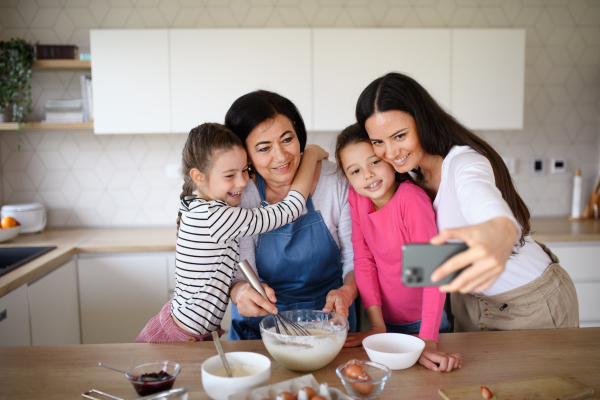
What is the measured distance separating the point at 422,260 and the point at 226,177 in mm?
864

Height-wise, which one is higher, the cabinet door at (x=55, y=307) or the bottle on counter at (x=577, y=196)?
the bottle on counter at (x=577, y=196)

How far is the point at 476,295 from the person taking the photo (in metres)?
1.39

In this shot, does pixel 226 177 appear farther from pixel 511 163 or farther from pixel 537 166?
pixel 537 166

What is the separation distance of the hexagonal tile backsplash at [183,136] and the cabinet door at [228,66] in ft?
1.24

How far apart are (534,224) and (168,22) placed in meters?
2.65

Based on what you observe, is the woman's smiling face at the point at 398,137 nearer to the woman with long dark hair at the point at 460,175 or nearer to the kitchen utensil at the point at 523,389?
the woman with long dark hair at the point at 460,175

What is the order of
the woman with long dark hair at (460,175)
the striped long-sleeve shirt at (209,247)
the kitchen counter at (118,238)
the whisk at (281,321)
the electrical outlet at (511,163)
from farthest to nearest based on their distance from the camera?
the electrical outlet at (511,163) < the kitchen counter at (118,238) < the striped long-sleeve shirt at (209,247) < the woman with long dark hair at (460,175) < the whisk at (281,321)

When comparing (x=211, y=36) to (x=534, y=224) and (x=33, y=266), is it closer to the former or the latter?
(x=33, y=266)

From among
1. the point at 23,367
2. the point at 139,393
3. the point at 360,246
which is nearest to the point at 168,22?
the point at 360,246

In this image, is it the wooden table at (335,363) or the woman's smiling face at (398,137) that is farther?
the woman's smiling face at (398,137)

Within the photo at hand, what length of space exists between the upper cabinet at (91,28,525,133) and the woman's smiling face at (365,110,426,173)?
4.21 feet

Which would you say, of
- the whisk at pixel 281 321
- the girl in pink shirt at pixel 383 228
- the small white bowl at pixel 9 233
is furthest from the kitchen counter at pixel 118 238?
the whisk at pixel 281 321

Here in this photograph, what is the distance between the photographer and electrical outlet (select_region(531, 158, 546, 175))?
2990mm

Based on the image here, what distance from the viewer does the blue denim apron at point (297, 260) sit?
1.52 metres
